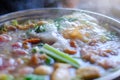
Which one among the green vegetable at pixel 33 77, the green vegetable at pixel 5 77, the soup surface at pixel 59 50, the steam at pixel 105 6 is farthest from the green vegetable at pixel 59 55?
the steam at pixel 105 6

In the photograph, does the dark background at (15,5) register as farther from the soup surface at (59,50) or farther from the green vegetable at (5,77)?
the green vegetable at (5,77)

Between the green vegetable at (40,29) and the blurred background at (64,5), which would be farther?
the blurred background at (64,5)

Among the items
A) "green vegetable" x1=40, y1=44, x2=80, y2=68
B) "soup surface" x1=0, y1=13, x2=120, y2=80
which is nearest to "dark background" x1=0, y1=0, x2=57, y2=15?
"soup surface" x1=0, y1=13, x2=120, y2=80

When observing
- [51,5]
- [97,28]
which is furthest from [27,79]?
[51,5]

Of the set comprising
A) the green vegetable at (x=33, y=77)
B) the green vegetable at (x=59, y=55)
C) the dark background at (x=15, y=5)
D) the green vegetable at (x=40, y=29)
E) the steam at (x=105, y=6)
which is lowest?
the green vegetable at (x=33, y=77)

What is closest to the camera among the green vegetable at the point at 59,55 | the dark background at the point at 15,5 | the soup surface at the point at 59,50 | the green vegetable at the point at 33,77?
the green vegetable at the point at 33,77

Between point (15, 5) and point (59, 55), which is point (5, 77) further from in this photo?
point (15, 5)

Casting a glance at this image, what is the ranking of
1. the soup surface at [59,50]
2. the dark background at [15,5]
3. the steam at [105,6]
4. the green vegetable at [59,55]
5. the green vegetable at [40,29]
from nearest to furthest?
the soup surface at [59,50], the green vegetable at [59,55], the green vegetable at [40,29], the dark background at [15,5], the steam at [105,6]
